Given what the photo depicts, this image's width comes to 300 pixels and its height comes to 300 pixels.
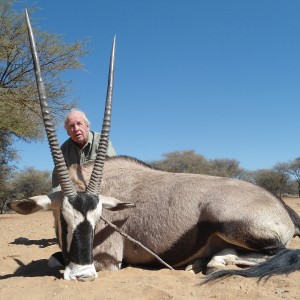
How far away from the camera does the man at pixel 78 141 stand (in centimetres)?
606

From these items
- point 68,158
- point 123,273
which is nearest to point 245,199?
point 123,273

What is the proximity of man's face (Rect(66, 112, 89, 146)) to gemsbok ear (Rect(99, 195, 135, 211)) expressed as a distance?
1.59 metres

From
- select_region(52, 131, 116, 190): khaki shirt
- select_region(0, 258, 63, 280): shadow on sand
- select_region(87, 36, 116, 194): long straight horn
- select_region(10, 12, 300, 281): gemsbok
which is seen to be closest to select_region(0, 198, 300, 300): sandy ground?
select_region(0, 258, 63, 280): shadow on sand

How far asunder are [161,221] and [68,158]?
2067 millimetres

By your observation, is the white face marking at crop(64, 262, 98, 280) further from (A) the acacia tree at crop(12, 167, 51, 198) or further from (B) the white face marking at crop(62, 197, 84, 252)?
(A) the acacia tree at crop(12, 167, 51, 198)

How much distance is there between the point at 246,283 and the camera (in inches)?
147

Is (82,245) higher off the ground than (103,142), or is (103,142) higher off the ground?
(103,142)

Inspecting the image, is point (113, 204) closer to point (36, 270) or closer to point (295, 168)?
point (36, 270)

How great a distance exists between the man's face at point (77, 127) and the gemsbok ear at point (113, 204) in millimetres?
1594

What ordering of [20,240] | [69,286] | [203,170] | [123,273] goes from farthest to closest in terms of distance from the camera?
[203,170] < [20,240] < [123,273] < [69,286]

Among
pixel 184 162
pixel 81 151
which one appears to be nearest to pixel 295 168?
pixel 184 162

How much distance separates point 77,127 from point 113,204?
1716mm

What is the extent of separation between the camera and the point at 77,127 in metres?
6.05

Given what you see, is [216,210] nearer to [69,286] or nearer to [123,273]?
[123,273]
